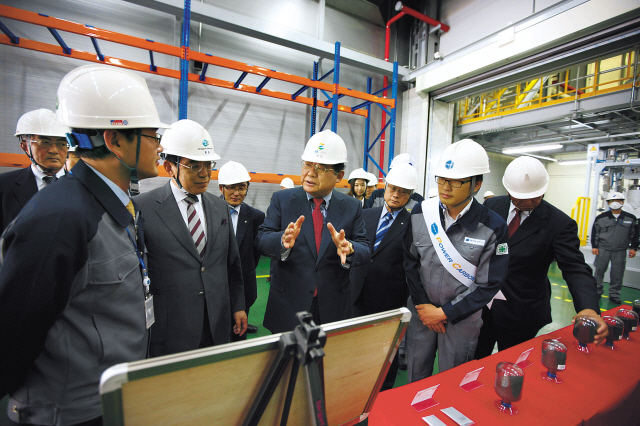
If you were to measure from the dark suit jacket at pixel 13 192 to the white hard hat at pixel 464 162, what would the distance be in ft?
11.3

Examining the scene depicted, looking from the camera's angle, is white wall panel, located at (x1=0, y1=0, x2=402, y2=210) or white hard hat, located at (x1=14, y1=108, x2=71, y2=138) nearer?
white hard hat, located at (x1=14, y1=108, x2=71, y2=138)

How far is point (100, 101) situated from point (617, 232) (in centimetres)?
828

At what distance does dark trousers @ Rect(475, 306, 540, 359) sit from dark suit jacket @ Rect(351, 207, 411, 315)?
0.68 m

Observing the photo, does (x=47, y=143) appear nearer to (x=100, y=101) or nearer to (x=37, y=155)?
(x=37, y=155)

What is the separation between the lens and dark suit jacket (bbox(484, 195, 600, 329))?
6.94ft

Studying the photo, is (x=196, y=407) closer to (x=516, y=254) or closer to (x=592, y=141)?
(x=516, y=254)

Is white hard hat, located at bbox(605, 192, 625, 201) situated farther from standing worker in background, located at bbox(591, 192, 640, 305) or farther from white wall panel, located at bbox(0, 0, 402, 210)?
white wall panel, located at bbox(0, 0, 402, 210)

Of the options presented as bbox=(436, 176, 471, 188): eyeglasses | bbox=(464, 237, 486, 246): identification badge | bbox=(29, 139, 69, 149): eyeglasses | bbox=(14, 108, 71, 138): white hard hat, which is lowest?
bbox=(464, 237, 486, 246): identification badge

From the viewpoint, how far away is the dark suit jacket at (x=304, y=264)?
73.0 inches

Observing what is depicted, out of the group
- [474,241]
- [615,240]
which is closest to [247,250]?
[474,241]

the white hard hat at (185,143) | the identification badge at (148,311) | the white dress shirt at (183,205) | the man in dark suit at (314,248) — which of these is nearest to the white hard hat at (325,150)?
the man in dark suit at (314,248)

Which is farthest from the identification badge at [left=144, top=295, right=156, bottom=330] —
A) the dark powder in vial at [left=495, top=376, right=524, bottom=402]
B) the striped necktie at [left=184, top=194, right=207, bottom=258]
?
the dark powder in vial at [left=495, top=376, right=524, bottom=402]

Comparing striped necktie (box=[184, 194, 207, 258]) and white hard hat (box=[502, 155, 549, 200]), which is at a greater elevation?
white hard hat (box=[502, 155, 549, 200])

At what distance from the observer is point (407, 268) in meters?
2.10
